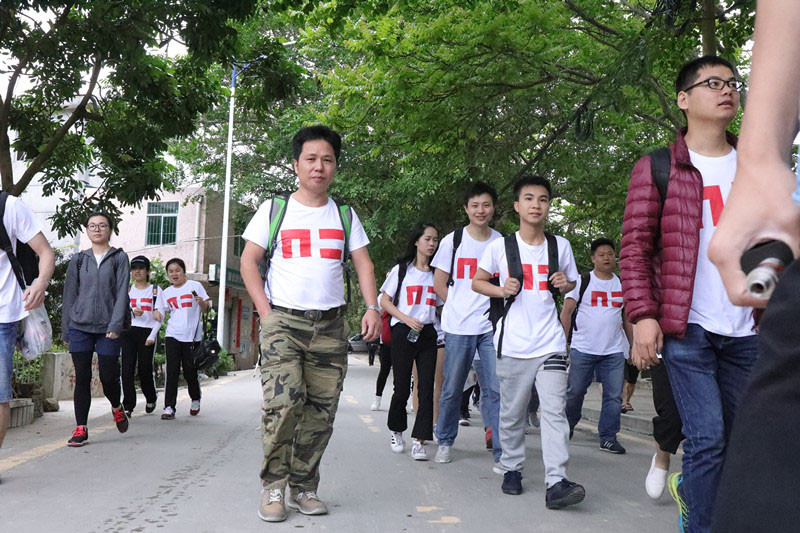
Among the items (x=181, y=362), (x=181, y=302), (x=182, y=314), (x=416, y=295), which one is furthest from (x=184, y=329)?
(x=416, y=295)

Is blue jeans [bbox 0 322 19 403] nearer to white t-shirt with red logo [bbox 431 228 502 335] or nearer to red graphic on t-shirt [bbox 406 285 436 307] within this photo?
white t-shirt with red logo [bbox 431 228 502 335]

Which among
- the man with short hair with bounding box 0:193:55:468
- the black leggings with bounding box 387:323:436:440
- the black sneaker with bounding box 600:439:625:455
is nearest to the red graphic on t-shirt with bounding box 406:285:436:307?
the black leggings with bounding box 387:323:436:440

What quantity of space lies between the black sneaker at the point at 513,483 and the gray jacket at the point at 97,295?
3.87m

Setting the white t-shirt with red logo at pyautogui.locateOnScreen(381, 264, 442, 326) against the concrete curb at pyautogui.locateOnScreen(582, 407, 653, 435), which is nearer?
the white t-shirt with red logo at pyautogui.locateOnScreen(381, 264, 442, 326)

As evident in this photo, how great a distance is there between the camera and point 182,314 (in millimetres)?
10594

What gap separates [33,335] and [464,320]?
3.18 metres

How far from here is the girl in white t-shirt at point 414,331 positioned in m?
7.20

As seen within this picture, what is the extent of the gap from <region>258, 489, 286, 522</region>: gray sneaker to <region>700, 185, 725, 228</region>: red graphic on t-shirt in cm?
258

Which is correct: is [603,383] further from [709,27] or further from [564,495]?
[709,27]

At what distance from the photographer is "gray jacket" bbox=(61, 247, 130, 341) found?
7617mm

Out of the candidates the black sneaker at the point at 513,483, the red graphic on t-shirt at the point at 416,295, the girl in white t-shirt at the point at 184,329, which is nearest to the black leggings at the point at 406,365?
the red graphic on t-shirt at the point at 416,295

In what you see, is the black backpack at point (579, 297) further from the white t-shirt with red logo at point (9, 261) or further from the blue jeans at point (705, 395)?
the white t-shirt with red logo at point (9, 261)

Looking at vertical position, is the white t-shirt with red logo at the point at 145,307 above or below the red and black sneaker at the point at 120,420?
above

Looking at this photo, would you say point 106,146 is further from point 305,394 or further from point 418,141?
point 305,394
